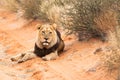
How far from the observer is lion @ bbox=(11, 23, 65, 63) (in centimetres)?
1075

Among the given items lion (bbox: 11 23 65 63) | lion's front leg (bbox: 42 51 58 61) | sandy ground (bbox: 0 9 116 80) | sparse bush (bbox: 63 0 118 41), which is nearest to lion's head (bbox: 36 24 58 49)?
lion (bbox: 11 23 65 63)

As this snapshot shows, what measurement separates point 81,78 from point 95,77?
0.34m

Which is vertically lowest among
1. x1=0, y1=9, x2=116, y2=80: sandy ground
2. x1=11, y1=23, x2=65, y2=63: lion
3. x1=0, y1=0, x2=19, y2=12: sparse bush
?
x1=0, y1=9, x2=116, y2=80: sandy ground

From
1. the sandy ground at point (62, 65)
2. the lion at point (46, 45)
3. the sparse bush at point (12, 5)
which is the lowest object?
the sandy ground at point (62, 65)

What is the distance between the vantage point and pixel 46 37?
10.7 metres

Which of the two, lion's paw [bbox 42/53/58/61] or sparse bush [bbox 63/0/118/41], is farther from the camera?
sparse bush [bbox 63/0/118/41]

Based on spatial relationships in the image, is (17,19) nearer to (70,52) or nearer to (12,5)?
(12,5)

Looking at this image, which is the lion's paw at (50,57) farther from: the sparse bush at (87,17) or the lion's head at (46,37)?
the sparse bush at (87,17)

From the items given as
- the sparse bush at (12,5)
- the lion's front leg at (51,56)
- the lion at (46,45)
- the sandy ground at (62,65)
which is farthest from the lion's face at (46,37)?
the sparse bush at (12,5)

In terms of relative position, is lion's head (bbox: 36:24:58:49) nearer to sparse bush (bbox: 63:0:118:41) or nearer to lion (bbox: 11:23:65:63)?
lion (bbox: 11:23:65:63)

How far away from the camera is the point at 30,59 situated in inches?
435

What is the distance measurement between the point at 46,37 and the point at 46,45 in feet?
0.70

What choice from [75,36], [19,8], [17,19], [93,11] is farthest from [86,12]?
[19,8]

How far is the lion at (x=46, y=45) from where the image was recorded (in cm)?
1075
